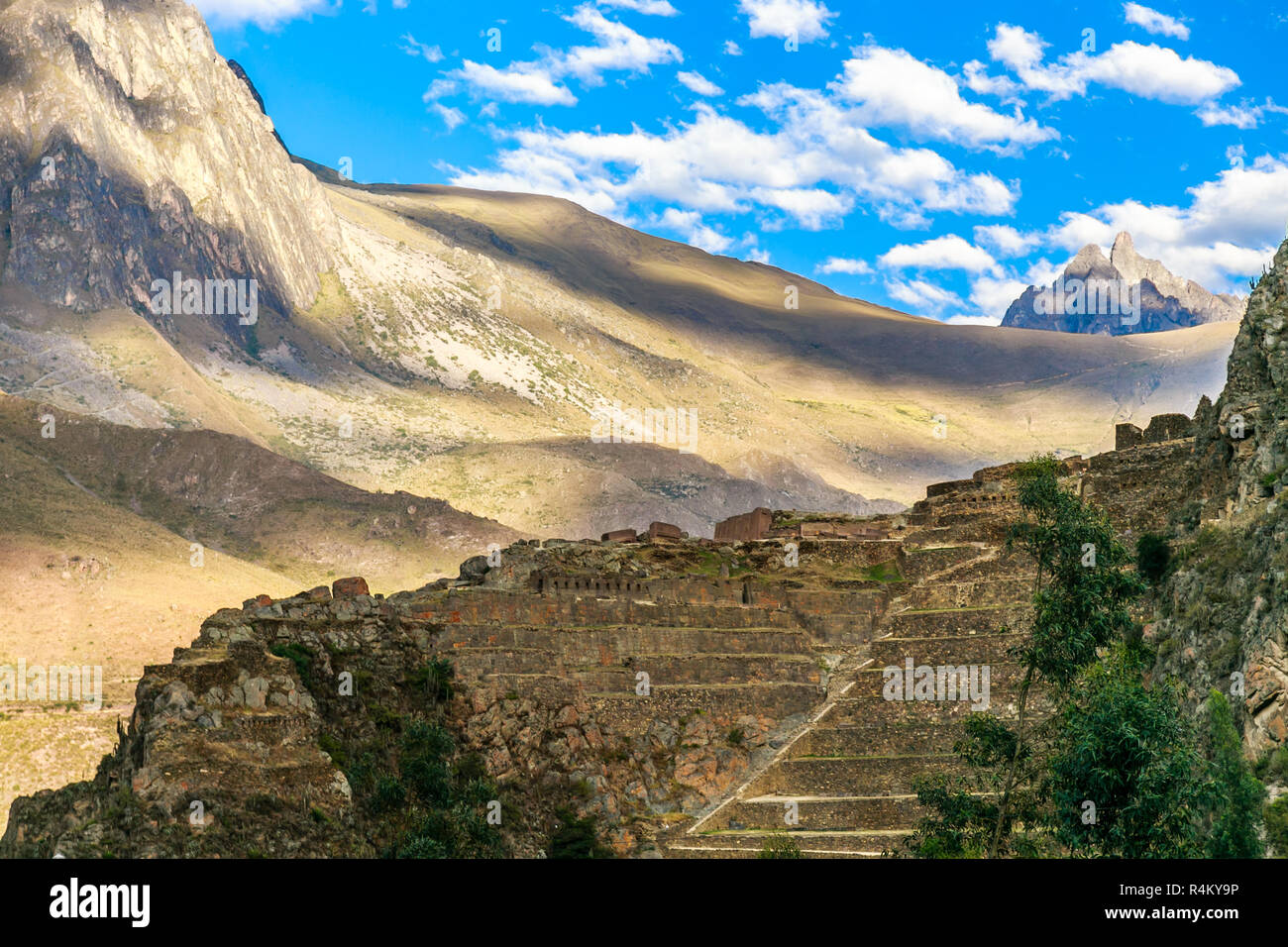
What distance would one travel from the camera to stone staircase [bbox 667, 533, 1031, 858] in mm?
49906

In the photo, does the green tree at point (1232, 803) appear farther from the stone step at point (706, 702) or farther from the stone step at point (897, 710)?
the stone step at point (706, 702)

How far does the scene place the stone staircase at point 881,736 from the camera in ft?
164

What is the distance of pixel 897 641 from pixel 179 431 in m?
98.1

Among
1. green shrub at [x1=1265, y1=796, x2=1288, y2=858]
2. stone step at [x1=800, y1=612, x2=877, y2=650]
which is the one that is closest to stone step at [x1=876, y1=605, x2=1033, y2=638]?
stone step at [x1=800, y1=612, x2=877, y2=650]

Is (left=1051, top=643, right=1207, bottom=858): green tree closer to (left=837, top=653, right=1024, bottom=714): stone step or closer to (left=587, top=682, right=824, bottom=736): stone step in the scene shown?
(left=837, top=653, right=1024, bottom=714): stone step

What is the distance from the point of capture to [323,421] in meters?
194

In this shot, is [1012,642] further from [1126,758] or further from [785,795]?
[1126,758]

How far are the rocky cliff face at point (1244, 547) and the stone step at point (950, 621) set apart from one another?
635 cm

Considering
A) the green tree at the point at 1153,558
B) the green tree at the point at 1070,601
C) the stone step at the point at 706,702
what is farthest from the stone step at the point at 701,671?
the green tree at the point at 1070,601

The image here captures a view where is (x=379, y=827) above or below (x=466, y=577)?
below

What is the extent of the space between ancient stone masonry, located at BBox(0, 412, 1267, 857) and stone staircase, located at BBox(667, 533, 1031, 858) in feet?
0.27

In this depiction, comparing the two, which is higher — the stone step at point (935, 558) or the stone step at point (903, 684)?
the stone step at point (935, 558)
